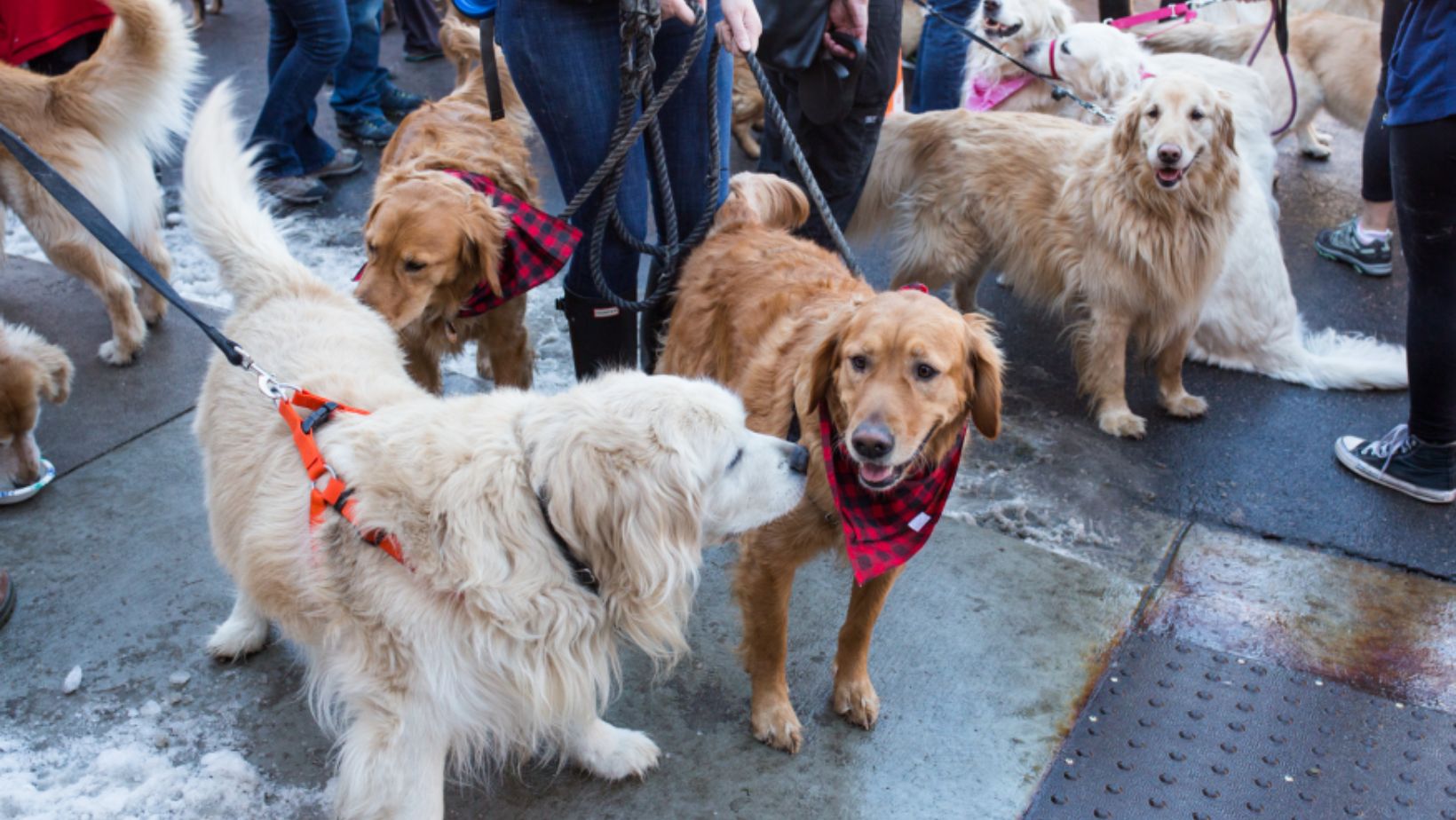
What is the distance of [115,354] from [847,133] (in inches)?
115

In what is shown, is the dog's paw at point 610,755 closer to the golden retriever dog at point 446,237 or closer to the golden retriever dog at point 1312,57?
the golden retriever dog at point 446,237

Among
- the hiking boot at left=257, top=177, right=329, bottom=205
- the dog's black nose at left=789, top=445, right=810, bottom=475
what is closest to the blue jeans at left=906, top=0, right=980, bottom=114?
the hiking boot at left=257, top=177, right=329, bottom=205

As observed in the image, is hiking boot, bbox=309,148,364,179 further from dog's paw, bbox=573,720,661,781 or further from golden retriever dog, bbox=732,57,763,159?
dog's paw, bbox=573,720,661,781

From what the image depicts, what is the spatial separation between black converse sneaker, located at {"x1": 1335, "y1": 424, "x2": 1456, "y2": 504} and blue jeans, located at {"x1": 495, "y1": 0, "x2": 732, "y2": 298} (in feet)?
7.96

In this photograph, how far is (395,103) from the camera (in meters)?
6.60

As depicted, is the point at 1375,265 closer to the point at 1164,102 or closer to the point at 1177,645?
the point at 1164,102

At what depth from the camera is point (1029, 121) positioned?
4.31 metres

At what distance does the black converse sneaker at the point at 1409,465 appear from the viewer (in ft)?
11.0

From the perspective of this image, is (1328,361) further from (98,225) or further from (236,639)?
(98,225)

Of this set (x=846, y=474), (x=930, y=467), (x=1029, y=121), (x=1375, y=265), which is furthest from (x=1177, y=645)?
(x=1375, y=265)

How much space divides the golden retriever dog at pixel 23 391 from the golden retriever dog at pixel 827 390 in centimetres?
202

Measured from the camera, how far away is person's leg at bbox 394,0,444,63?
7359 mm

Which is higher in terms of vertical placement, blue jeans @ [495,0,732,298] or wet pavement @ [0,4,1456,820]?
blue jeans @ [495,0,732,298]

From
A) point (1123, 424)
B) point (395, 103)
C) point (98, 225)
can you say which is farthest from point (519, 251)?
point (395, 103)
